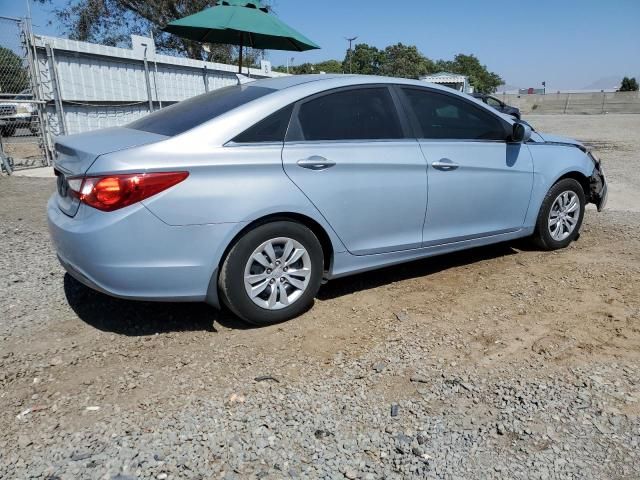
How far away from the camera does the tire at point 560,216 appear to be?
492 centimetres

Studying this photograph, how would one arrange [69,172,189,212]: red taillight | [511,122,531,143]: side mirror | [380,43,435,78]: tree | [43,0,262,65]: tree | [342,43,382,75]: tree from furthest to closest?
[342,43,382,75]: tree < [380,43,435,78]: tree < [43,0,262,65]: tree < [511,122,531,143]: side mirror < [69,172,189,212]: red taillight

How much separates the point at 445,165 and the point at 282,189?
1432 millimetres

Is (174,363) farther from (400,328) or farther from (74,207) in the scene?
(400,328)

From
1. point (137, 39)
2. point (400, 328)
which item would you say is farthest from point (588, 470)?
point (137, 39)

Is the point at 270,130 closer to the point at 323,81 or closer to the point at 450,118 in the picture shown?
the point at 323,81

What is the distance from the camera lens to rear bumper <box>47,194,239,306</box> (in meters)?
2.99

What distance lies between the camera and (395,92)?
13.1 ft

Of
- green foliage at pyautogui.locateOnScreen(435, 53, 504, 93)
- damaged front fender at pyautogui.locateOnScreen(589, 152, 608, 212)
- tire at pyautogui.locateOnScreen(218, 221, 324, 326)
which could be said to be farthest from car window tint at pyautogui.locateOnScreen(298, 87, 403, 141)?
green foliage at pyautogui.locateOnScreen(435, 53, 504, 93)

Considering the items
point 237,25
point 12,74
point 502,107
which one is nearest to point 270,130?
point 237,25

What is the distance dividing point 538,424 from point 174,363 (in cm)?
198

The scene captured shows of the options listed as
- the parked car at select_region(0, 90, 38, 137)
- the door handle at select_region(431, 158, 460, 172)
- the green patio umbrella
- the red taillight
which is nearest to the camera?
the red taillight

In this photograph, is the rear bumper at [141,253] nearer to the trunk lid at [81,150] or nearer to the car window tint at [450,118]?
the trunk lid at [81,150]

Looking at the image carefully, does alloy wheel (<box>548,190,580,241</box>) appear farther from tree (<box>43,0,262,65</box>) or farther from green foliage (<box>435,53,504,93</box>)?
green foliage (<box>435,53,504,93</box>)

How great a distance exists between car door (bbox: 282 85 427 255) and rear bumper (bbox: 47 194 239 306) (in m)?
0.70
